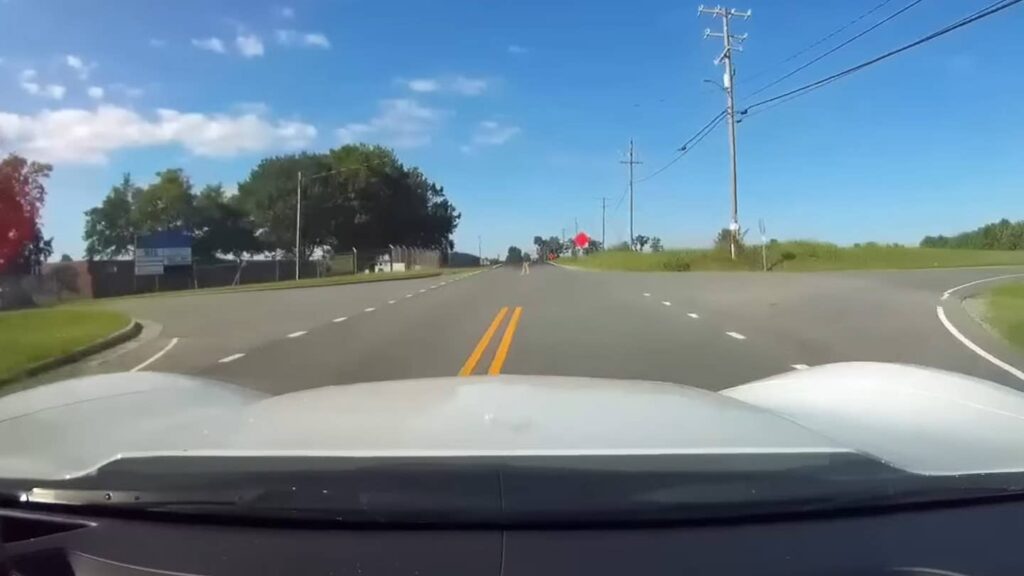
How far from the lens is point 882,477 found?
2783mm

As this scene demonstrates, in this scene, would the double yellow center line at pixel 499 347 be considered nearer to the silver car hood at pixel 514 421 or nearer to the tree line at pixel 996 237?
the silver car hood at pixel 514 421

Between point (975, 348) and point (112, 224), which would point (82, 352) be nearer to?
point (112, 224)

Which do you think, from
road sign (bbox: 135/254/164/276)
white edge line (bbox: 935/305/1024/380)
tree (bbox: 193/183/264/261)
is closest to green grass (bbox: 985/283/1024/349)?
white edge line (bbox: 935/305/1024/380)

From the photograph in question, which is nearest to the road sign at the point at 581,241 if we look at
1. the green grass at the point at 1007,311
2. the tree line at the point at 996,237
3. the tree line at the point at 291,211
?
the tree line at the point at 291,211

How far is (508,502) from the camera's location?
2.57 metres

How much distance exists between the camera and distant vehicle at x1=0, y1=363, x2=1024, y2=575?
2531 mm

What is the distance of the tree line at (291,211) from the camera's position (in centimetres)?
1916

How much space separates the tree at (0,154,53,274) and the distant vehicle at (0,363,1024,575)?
28.2 feet

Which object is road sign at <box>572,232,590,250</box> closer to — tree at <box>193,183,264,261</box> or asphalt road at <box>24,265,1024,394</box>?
tree at <box>193,183,264,261</box>

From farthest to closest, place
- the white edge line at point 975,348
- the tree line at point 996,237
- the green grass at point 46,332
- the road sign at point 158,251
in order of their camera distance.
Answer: the tree line at point 996,237
the road sign at point 158,251
the green grass at point 46,332
the white edge line at point 975,348

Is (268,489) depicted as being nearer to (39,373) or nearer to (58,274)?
(39,373)

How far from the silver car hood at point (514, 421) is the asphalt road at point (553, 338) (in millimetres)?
6012

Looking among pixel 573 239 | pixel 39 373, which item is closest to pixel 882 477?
pixel 39 373

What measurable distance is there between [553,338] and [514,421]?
12.6 meters
